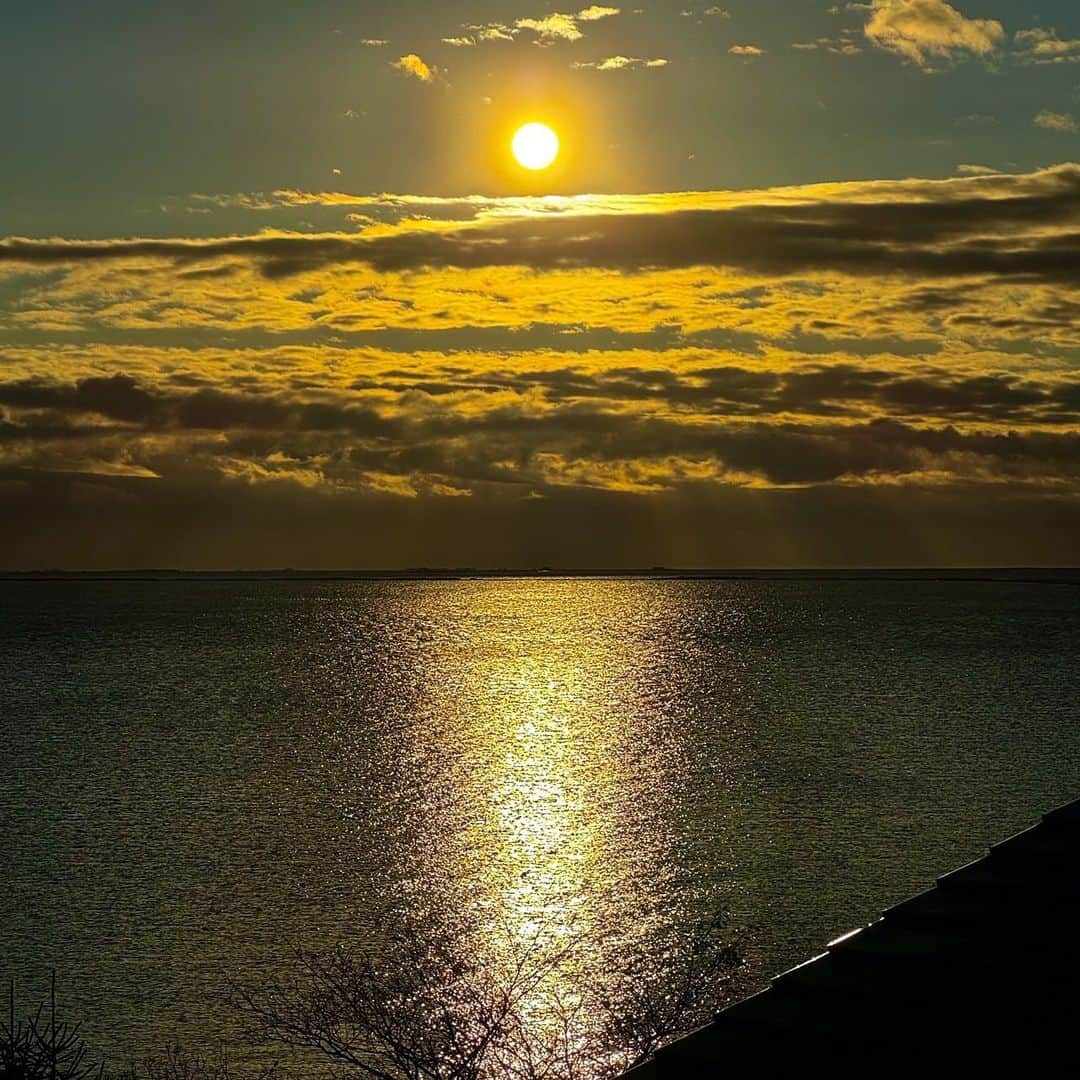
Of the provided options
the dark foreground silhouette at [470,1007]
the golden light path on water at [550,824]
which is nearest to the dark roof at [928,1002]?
the dark foreground silhouette at [470,1007]

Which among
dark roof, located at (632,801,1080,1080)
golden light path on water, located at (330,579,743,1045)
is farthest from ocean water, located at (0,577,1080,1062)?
dark roof, located at (632,801,1080,1080)

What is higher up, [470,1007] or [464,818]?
[470,1007]

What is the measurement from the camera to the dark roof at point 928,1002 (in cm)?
1265

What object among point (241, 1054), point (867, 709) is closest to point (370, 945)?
point (241, 1054)

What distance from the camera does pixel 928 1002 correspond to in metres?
13.4

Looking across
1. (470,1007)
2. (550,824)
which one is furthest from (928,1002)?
(550,824)

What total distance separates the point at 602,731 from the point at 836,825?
2072 inches

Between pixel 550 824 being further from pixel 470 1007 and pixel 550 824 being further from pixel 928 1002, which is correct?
pixel 928 1002

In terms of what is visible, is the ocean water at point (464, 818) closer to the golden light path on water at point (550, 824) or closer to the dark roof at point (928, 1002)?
the golden light path on water at point (550, 824)

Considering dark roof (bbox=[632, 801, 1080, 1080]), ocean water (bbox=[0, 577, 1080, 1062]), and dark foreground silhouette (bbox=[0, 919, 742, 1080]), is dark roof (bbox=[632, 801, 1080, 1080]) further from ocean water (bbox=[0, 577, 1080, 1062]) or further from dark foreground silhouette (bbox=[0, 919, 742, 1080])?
ocean water (bbox=[0, 577, 1080, 1062])

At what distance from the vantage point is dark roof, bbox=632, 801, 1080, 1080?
12648mm

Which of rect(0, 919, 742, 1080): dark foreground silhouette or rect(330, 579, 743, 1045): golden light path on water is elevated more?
rect(0, 919, 742, 1080): dark foreground silhouette

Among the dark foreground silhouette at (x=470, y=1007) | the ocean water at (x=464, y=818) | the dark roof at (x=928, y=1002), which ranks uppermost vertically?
the dark roof at (x=928, y=1002)

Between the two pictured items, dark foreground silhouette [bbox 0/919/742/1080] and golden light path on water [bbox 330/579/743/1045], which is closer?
dark foreground silhouette [bbox 0/919/742/1080]
